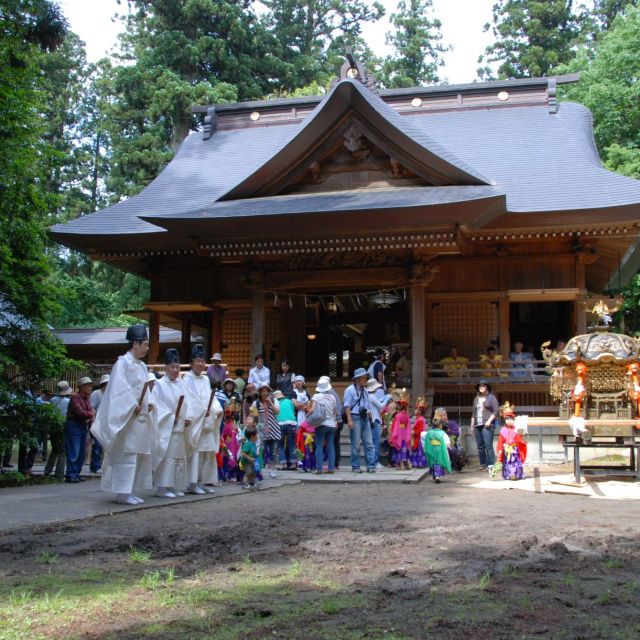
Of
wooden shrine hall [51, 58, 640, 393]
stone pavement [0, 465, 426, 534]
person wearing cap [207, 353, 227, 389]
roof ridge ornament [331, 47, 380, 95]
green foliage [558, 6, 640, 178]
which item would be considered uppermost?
green foliage [558, 6, 640, 178]

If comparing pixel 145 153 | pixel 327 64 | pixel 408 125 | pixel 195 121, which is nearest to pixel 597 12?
pixel 327 64

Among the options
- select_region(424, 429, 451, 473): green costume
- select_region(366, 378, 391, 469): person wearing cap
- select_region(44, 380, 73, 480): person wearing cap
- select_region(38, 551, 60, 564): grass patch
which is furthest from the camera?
select_region(366, 378, 391, 469): person wearing cap

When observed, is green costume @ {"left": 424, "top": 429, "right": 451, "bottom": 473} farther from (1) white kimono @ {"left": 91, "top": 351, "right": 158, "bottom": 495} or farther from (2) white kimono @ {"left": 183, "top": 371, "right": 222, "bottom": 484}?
(1) white kimono @ {"left": 91, "top": 351, "right": 158, "bottom": 495}

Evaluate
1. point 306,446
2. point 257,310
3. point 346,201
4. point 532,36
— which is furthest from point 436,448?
point 532,36

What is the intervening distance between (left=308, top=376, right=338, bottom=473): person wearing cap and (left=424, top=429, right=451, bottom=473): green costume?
1.40m

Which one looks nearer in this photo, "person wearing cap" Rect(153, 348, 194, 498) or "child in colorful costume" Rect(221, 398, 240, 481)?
"person wearing cap" Rect(153, 348, 194, 498)

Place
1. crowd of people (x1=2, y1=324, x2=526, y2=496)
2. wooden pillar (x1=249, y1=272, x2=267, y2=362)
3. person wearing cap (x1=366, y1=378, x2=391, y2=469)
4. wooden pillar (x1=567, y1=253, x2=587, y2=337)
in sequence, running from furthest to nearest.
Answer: wooden pillar (x1=567, y1=253, x2=587, y2=337) → wooden pillar (x1=249, y1=272, x2=267, y2=362) → person wearing cap (x1=366, y1=378, x2=391, y2=469) → crowd of people (x1=2, y1=324, x2=526, y2=496)

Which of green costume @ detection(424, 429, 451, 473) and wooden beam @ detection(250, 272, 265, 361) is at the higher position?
wooden beam @ detection(250, 272, 265, 361)

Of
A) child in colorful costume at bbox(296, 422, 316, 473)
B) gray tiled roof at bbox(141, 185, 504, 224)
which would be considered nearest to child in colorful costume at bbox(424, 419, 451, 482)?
child in colorful costume at bbox(296, 422, 316, 473)

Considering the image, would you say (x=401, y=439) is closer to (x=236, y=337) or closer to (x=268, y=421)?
(x=268, y=421)

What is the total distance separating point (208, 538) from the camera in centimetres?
578

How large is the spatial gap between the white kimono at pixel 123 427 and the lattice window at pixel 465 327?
9810 mm

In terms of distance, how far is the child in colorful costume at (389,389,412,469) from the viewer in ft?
39.1

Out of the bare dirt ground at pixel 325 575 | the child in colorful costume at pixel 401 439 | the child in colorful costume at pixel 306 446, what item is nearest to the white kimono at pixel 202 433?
the bare dirt ground at pixel 325 575
